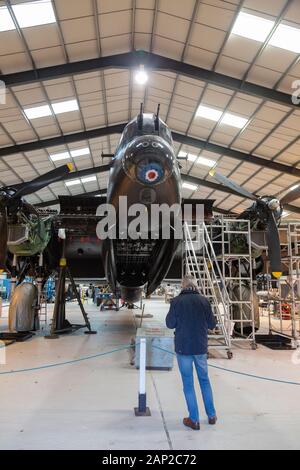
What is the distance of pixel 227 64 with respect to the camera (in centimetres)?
1514

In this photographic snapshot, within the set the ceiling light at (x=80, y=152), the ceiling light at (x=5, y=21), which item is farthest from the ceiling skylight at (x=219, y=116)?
the ceiling light at (x=5, y=21)

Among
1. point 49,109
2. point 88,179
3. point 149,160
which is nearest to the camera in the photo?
point 149,160

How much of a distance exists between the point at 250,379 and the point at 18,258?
9.47 m

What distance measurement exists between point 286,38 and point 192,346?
12610 millimetres

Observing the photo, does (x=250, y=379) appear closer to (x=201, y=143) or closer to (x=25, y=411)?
(x=25, y=411)

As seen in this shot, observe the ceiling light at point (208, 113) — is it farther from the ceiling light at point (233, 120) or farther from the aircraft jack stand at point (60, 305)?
the aircraft jack stand at point (60, 305)

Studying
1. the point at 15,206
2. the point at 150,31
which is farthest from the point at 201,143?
the point at 15,206

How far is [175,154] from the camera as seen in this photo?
7184 millimetres

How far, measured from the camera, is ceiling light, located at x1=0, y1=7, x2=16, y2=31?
37.3 ft

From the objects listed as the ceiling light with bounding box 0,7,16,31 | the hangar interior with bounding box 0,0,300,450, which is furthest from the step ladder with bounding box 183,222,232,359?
the ceiling light with bounding box 0,7,16,31

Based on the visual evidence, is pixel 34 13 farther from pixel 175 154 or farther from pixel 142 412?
pixel 142 412

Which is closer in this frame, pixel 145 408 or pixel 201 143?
pixel 145 408

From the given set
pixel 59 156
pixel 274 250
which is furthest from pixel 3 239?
pixel 59 156

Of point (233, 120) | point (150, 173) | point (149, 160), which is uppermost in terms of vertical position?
point (233, 120)
